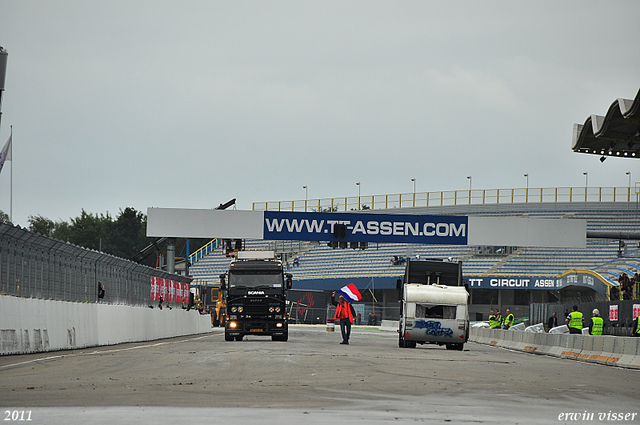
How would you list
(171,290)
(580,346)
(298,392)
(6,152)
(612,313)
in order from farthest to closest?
1. (171,290)
2. (6,152)
3. (612,313)
4. (580,346)
5. (298,392)

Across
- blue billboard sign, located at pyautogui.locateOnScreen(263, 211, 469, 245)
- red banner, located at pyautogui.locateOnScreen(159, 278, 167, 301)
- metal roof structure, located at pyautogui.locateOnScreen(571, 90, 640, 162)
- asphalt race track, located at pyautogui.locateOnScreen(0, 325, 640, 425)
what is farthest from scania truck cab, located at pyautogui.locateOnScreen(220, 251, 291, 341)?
asphalt race track, located at pyautogui.locateOnScreen(0, 325, 640, 425)

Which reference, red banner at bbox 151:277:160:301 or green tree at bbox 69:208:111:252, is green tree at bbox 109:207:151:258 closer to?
green tree at bbox 69:208:111:252

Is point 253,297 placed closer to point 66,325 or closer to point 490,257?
point 66,325

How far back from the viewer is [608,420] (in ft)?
27.9

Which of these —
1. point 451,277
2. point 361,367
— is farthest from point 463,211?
point 361,367

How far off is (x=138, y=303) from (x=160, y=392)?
22.1 meters

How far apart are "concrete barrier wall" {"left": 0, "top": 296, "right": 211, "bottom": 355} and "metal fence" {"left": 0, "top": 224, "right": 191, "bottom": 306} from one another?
1.06 feet

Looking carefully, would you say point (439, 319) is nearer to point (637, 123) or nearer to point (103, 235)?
point (637, 123)

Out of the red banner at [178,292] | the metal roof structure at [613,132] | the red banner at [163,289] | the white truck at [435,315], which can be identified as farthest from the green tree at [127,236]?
the metal roof structure at [613,132]

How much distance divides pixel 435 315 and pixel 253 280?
6327mm

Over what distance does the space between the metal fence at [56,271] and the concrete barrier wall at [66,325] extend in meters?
0.32

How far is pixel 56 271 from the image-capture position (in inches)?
864

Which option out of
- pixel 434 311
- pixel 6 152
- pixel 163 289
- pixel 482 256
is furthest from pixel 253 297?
Result: pixel 482 256

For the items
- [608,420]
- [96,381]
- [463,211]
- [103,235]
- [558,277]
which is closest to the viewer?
[608,420]
